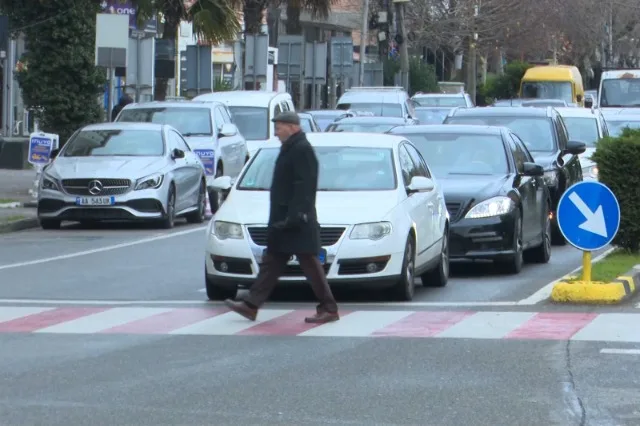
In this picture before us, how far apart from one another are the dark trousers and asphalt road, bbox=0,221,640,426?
0.71 feet

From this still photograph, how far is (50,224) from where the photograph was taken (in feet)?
75.2

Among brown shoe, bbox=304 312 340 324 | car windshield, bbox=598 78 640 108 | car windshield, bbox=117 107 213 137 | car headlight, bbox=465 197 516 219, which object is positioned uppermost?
car windshield, bbox=598 78 640 108

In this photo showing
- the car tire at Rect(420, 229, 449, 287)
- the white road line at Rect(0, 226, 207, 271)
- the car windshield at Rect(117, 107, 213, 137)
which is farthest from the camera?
the car windshield at Rect(117, 107, 213, 137)

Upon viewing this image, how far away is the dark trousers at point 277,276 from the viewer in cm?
1196

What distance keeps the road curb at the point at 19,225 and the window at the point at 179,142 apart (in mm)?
2452

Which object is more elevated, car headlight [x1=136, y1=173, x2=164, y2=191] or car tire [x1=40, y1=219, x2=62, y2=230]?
car headlight [x1=136, y1=173, x2=164, y2=191]

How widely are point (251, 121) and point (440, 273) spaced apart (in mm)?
15937

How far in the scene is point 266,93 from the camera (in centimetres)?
3133

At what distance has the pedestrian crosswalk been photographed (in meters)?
11.6

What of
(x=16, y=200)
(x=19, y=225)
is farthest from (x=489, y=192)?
(x=16, y=200)

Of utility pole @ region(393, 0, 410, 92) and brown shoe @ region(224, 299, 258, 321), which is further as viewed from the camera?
utility pole @ region(393, 0, 410, 92)

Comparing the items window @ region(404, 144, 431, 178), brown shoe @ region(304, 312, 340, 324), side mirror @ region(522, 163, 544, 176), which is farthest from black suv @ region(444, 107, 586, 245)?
brown shoe @ region(304, 312, 340, 324)

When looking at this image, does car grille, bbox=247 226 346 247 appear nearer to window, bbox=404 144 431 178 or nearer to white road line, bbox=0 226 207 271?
window, bbox=404 144 431 178

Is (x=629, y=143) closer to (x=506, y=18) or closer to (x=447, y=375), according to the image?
(x=447, y=375)
